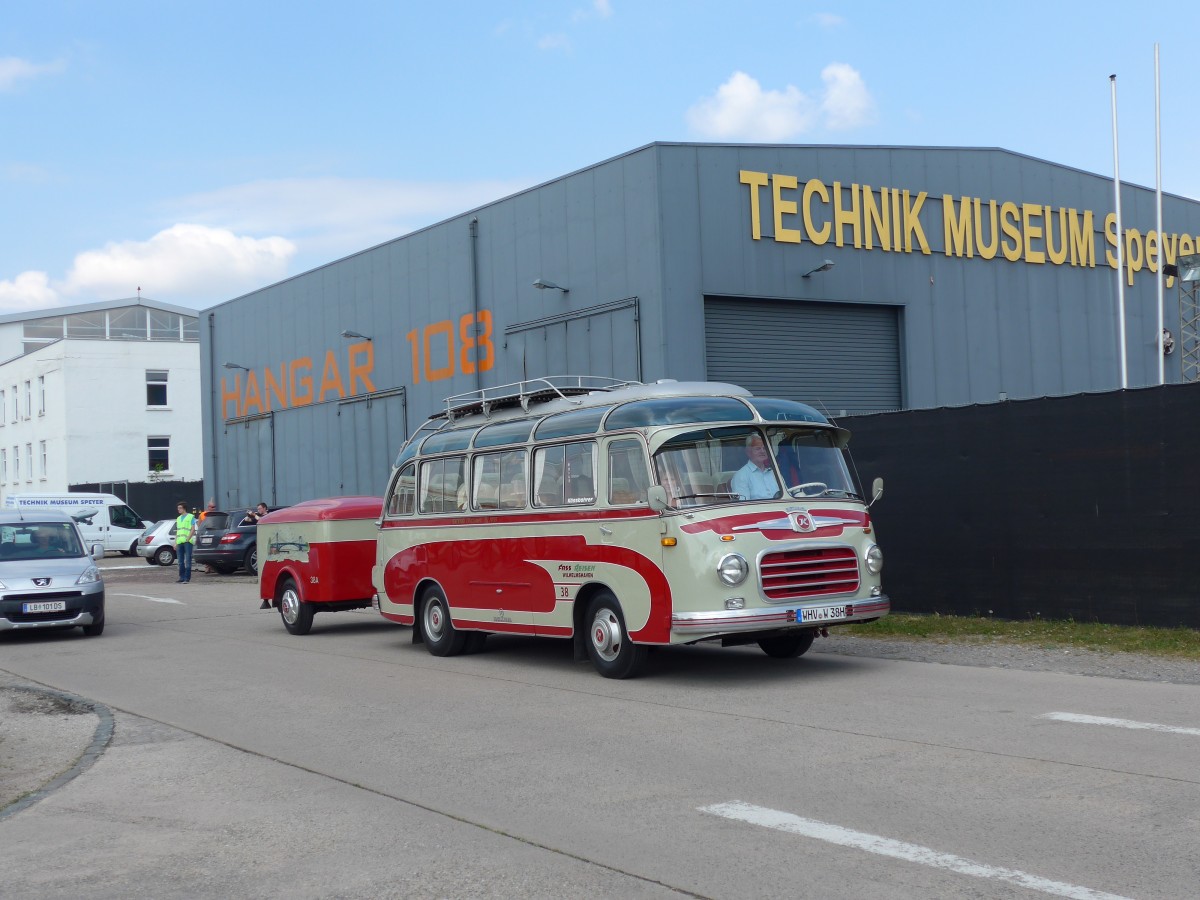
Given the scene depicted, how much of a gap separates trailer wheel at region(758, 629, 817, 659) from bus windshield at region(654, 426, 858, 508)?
5.14 feet

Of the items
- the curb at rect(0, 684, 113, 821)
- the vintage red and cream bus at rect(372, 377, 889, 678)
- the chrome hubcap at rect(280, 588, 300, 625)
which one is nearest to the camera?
the curb at rect(0, 684, 113, 821)

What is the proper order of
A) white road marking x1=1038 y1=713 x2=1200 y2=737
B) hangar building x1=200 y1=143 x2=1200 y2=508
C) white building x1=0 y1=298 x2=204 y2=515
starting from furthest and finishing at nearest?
white building x1=0 y1=298 x2=204 y2=515
hangar building x1=200 y1=143 x2=1200 y2=508
white road marking x1=1038 y1=713 x2=1200 y2=737

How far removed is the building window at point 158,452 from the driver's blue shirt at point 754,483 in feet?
190

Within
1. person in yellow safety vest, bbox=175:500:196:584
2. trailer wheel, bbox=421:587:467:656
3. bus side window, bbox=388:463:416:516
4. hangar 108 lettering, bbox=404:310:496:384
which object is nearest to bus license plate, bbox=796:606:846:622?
trailer wheel, bbox=421:587:467:656

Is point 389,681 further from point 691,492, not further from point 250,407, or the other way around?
point 250,407

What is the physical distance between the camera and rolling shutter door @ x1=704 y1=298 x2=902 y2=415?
25094 mm

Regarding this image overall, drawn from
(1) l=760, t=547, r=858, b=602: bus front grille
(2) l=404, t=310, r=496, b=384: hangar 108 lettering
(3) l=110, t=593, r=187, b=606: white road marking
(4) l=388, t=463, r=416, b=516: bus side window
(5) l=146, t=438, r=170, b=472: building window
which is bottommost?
(3) l=110, t=593, r=187, b=606: white road marking

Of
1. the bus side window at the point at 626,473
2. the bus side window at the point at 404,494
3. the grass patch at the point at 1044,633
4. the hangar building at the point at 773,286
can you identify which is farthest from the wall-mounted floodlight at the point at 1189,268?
the bus side window at the point at 626,473

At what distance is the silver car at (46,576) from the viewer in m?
17.6

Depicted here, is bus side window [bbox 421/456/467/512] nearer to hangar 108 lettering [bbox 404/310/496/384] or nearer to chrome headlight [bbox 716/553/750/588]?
chrome headlight [bbox 716/553/750/588]

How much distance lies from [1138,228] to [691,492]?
2517 cm

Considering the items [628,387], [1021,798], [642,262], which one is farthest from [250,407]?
[1021,798]

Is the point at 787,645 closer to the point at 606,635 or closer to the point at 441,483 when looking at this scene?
the point at 606,635

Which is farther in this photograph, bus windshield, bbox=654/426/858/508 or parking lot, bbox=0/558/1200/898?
bus windshield, bbox=654/426/858/508
